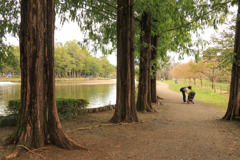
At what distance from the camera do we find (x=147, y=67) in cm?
946

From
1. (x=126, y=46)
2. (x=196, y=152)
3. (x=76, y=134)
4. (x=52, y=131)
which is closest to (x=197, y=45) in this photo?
(x=126, y=46)

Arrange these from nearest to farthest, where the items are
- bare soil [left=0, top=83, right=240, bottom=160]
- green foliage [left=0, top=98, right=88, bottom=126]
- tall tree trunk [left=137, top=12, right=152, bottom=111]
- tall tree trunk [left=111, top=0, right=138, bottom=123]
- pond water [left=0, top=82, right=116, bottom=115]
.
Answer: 1. bare soil [left=0, top=83, right=240, bottom=160]
2. green foliage [left=0, top=98, right=88, bottom=126]
3. tall tree trunk [left=111, top=0, right=138, bottom=123]
4. tall tree trunk [left=137, top=12, right=152, bottom=111]
5. pond water [left=0, top=82, right=116, bottom=115]

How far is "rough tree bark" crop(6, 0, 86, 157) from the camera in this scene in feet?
11.8

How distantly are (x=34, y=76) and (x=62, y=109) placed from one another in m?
3.95

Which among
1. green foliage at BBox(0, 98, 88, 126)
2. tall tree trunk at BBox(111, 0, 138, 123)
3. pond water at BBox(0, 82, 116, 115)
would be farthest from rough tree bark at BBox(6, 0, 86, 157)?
pond water at BBox(0, 82, 116, 115)

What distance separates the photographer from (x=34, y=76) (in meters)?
3.61

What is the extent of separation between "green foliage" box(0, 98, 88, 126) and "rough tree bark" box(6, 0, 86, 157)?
2.78 meters

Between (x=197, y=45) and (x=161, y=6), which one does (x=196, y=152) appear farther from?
(x=197, y=45)

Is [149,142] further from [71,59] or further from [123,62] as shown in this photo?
[71,59]

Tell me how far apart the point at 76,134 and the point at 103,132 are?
2.85 ft

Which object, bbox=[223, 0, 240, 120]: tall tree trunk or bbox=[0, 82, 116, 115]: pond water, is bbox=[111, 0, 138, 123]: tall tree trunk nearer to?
bbox=[223, 0, 240, 120]: tall tree trunk

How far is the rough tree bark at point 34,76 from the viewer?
3586 mm

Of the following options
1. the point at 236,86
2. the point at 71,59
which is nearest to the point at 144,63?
the point at 236,86

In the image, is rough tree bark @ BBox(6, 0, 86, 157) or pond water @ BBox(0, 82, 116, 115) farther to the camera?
pond water @ BBox(0, 82, 116, 115)
